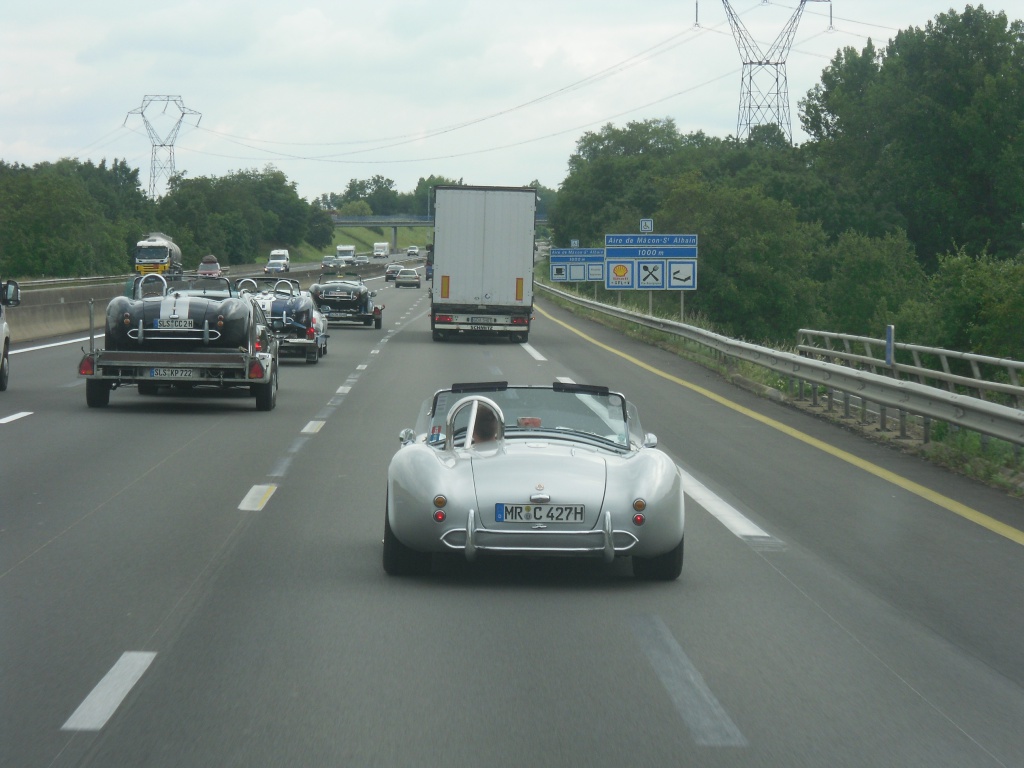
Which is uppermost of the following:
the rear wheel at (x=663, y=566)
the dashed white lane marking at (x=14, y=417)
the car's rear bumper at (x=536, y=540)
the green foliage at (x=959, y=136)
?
the green foliage at (x=959, y=136)

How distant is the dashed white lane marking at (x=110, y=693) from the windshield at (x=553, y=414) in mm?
2766

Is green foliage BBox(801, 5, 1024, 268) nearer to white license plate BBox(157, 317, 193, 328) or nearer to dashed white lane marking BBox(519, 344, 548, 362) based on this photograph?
dashed white lane marking BBox(519, 344, 548, 362)

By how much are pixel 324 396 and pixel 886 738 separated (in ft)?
53.3

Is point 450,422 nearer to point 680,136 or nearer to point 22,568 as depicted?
point 22,568

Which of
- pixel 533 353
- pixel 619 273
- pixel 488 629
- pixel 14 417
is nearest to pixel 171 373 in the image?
pixel 14 417

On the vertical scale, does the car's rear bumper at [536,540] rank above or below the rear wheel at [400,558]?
above

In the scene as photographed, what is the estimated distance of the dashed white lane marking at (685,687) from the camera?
16.6 feet

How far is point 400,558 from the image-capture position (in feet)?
25.8

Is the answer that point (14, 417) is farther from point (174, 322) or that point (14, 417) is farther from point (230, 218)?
point (230, 218)

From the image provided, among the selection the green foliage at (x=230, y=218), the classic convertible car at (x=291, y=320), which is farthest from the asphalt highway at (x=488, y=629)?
the green foliage at (x=230, y=218)

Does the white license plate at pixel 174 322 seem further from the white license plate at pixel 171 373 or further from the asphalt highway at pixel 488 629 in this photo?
the asphalt highway at pixel 488 629

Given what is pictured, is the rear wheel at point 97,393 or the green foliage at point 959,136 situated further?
the green foliage at point 959,136

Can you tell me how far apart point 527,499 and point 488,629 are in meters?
0.96

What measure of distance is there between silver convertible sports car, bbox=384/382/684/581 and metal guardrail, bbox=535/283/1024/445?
4974mm
